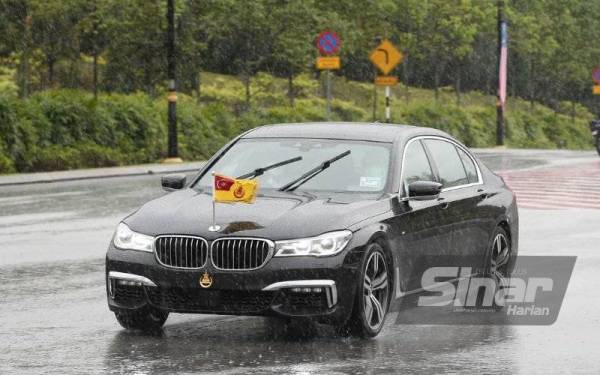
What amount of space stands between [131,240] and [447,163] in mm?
3189

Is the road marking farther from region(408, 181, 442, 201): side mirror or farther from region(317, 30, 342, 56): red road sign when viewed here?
region(408, 181, 442, 201): side mirror

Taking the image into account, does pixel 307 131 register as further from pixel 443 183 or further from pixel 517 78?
pixel 517 78

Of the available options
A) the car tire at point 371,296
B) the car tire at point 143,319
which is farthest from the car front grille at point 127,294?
the car tire at point 371,296

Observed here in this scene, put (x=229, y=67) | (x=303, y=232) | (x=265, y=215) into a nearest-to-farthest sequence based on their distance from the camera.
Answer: (x=303, y=232) → (x=265, y=215) → (x=229, y=67)

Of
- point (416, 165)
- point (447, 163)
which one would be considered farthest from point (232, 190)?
point (447, 163)

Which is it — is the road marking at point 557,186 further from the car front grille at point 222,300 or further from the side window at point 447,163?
the car front grille at point 222,300

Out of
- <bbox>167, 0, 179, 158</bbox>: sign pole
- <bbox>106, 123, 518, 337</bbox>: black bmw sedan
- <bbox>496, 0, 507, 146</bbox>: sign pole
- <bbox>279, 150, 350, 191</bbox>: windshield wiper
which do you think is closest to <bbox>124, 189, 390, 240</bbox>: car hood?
<bbox>106, 123, 518, 337</bbox>: black bmw sedan

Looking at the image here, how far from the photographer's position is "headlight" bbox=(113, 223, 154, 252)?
987 cm

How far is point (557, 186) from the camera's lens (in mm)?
28547

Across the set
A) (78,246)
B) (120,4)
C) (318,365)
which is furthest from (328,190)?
(120,4)

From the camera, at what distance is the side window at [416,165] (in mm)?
11227

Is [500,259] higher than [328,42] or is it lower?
lower

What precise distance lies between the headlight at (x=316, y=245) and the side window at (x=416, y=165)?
→ 1.45 metres

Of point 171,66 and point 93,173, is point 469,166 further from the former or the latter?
point 171,66
